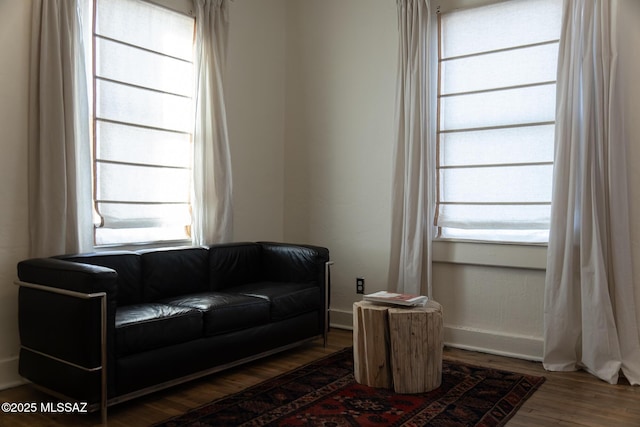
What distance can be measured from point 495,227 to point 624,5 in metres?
→ 1.72

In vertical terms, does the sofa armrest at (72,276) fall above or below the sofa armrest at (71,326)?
above

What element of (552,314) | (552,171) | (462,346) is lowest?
(462,346)

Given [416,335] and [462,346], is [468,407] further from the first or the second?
[462,346]

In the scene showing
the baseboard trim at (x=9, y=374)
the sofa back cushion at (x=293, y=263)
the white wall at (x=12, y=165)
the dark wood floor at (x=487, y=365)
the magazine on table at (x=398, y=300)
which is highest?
the white wall at (x=12, y=165)

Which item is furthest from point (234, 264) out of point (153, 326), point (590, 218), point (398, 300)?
point (590, 218)

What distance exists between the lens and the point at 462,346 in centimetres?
427

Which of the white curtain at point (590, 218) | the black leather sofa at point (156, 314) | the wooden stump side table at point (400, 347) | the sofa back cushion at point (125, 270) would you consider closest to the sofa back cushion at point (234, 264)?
the black leather sofa at point (156, 314)

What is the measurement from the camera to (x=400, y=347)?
3176mm

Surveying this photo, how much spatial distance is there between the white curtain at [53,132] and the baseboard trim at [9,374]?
66 cm

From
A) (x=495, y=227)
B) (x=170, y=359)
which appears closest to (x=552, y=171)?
(x=495, y=227)

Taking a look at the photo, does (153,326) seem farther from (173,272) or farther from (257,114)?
(257,114)

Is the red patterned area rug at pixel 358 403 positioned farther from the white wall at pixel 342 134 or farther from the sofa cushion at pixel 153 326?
the white wall at pixel 342 134

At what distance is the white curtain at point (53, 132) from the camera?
3.35 meters

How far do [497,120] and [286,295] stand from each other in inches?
81.7
